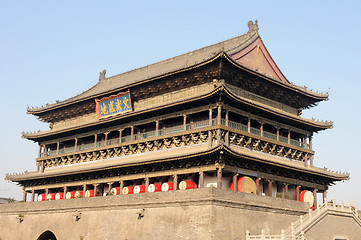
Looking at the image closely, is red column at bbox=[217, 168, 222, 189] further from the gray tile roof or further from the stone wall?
the gray tile roof

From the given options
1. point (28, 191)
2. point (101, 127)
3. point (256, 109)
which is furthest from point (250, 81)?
point (28, 191)

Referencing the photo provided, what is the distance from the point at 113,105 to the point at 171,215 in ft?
43.7

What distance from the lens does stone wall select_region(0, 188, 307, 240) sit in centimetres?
2572

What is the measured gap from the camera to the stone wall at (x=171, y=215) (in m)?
25.7

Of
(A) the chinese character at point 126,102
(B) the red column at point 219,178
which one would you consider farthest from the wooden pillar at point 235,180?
(A) the chinese character at point 126,102

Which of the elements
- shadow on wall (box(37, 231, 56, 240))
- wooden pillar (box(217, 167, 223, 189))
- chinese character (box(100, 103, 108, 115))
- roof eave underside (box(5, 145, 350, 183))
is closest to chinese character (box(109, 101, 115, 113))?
chinese character (box(100, 103, 108, 115))

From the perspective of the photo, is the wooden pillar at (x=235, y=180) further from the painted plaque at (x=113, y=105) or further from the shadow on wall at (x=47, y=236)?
the shadow on wall at (x=47, y=236)

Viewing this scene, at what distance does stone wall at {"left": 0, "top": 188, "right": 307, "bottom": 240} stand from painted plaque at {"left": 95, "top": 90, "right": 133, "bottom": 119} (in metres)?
7.85

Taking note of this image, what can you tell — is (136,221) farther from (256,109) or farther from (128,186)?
(256,109)

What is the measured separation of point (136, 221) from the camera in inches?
1152

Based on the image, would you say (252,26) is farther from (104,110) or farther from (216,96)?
(104,110)

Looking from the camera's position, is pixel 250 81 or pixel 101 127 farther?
pixel 101 127

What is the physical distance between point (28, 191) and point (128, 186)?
13960 mm

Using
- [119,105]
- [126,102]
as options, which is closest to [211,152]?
[126,102]
